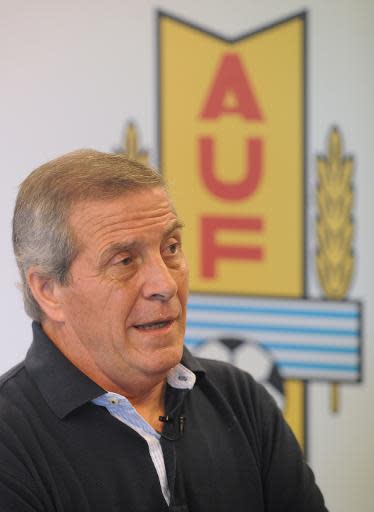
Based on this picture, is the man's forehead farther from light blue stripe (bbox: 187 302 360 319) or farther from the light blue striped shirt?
light blue stripe (bbox: 187 302 360 319)

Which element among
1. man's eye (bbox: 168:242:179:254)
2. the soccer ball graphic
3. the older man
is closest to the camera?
the older man

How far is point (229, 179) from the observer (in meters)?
2.99

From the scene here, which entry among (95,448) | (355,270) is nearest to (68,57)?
(355,270)

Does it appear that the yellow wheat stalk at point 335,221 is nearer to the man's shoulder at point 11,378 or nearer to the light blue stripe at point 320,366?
the light blue stripe at point 320,366

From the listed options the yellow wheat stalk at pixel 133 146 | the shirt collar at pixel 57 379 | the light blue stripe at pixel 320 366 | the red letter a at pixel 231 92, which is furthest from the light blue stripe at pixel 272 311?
the shirt collar at pixel 57 379

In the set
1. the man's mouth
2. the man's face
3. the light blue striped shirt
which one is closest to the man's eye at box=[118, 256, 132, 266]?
the man's face

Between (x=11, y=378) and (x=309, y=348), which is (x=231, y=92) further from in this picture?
(x=11, y=378)

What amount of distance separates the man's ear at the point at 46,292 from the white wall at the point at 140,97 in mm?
1495

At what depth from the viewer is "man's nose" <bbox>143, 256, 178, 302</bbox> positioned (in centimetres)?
144

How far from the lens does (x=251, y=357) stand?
303 centimetres

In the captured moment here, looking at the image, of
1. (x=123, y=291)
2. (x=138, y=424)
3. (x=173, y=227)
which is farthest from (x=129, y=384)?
(x=173, y=227)

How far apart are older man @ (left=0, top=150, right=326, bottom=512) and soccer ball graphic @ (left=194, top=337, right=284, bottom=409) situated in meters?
1.46

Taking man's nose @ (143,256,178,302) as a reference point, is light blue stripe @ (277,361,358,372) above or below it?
below

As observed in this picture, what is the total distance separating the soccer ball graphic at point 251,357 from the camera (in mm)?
3012
